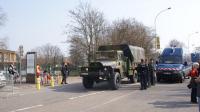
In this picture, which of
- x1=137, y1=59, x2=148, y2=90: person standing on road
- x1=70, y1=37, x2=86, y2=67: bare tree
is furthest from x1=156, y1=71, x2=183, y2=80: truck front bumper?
x1=70, y1=37, x2=86, y2=67: bare tree

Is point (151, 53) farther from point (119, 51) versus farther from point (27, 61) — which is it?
point (119, 51)

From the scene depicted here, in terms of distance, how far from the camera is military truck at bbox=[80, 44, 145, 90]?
2533 cm

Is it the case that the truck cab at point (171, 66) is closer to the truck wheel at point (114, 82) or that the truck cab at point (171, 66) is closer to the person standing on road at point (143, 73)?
the person standing on road at point (143, 73)

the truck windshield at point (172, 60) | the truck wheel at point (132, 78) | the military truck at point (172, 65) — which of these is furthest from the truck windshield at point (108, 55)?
the truck windshield at point (172, 60)

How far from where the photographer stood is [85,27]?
199 ft

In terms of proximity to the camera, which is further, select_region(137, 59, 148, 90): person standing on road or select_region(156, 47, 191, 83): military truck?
select_region(156, 47, 191, 83): military truck

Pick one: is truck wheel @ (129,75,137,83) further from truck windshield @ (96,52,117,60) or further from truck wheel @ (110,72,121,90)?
truck wheel @ (110,72,121,90)

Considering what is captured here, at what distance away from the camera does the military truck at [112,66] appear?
25.3 metres

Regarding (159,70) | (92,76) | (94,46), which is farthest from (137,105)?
(94,46)

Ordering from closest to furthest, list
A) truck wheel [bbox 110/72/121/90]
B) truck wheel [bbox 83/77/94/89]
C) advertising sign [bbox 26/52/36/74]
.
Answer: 1. truck wheel [bbox 110/72/121/90]
2. truck wheel [bbox 83/77/94/89]
3. advertising sign [bbox 26/52/36/74]

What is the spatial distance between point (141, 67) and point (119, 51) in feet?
9.59

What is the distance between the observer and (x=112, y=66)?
25.8m

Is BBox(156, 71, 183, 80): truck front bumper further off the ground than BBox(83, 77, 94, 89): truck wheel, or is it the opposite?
BBox(156, 71, 183, 80): truck front bumper

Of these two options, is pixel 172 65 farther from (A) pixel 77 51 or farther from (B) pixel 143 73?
(A) pixel 77 51
